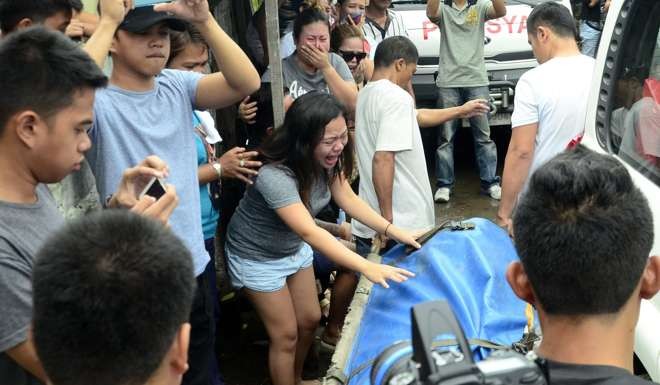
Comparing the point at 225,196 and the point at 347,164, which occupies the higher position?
the point at 347,164

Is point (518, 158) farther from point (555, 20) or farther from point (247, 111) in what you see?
point (247, 111)

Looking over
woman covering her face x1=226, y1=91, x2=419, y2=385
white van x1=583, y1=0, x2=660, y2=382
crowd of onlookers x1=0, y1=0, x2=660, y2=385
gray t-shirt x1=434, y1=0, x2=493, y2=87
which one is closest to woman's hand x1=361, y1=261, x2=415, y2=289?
crowd of onlookers x1=0, y1=0, x2=660, y2=385

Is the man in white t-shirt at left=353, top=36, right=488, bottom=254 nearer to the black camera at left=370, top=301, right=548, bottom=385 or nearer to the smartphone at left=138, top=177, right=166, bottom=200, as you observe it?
the smartphone at left=138, top=177, right=166, bottom=200

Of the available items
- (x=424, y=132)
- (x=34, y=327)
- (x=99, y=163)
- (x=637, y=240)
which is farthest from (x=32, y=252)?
(x=424, y=132)

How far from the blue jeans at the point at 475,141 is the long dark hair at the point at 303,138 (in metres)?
3.32

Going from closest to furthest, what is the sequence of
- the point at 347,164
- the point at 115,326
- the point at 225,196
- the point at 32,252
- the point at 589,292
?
the point at 115,326 < the point at 589,292 < the point at 32,252 < the point at 347,164 < the point at 225,196

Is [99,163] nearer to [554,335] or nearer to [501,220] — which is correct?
[554,335]

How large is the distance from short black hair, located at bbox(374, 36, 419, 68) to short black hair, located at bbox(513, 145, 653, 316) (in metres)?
2.58

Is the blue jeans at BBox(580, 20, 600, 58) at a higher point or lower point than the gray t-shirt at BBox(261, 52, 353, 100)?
lower

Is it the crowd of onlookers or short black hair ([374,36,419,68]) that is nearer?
the crowd of onlookers

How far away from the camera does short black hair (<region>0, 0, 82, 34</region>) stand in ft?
8.79

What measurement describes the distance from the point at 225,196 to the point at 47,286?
3.03 metres

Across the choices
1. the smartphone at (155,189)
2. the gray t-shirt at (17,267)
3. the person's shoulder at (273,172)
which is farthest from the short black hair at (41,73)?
the person's shoulder at (273,172)

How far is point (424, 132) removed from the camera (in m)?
7.71
